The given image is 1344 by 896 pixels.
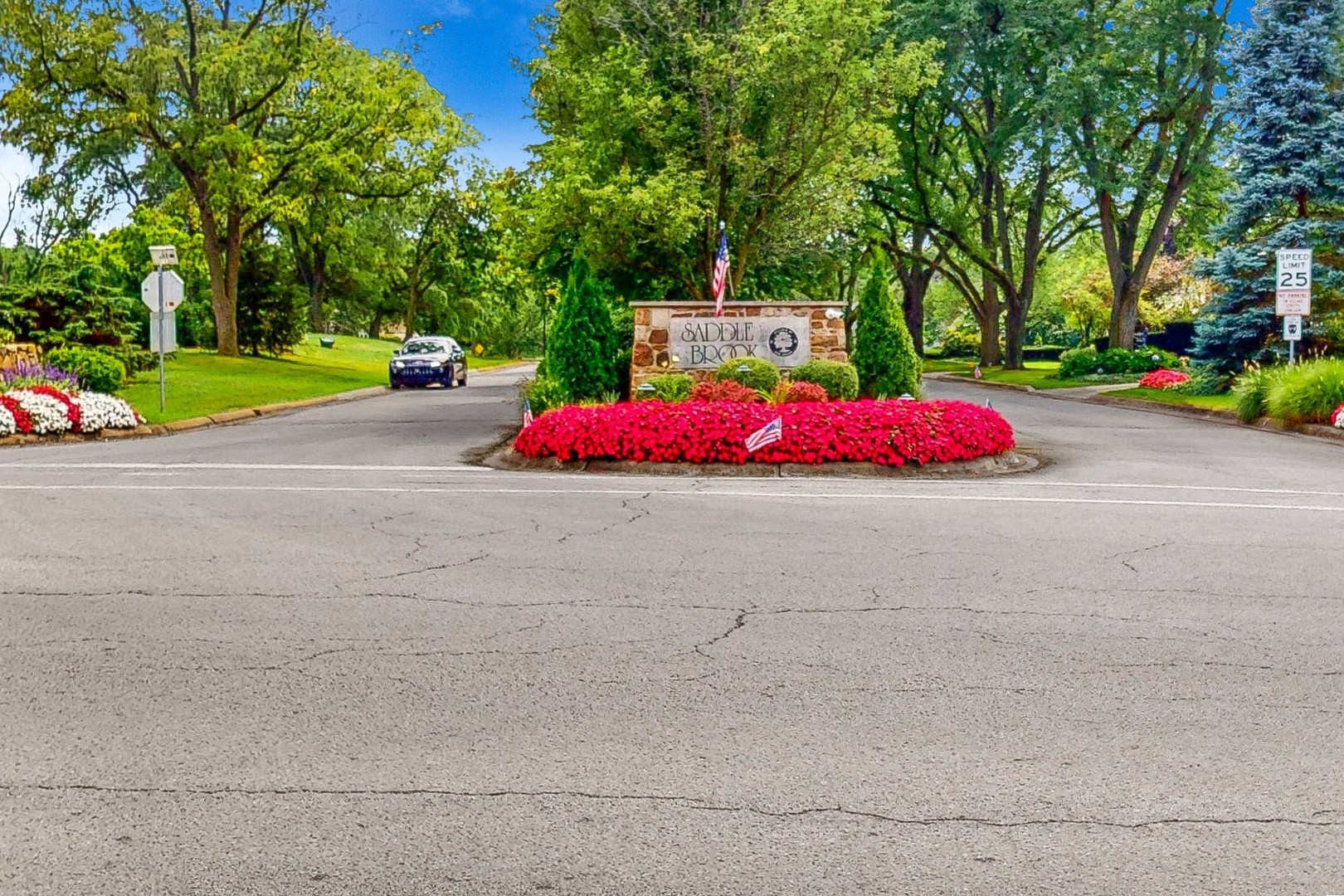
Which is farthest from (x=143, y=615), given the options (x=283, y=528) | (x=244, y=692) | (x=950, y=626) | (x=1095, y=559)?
(x=1095, y=559)

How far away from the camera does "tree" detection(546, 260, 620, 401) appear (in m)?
20.0

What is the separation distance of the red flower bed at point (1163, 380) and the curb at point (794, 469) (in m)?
18.0

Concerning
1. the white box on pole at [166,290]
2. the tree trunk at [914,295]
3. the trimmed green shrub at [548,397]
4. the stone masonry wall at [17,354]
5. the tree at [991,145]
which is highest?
the tree at [991,145]

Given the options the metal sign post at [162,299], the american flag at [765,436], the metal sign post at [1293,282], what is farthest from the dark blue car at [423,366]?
the american flag at [765,436]

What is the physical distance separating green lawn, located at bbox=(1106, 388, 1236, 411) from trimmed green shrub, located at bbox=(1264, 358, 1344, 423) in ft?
8.20

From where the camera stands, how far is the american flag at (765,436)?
47.4 feet

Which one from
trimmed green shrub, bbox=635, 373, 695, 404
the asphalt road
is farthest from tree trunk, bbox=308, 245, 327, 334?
the asphalt road

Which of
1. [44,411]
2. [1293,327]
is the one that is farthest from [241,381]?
[1293,327]

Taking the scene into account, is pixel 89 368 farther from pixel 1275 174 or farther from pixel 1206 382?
pixel 1275 174

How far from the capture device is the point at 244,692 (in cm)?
518

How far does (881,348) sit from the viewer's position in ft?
68.2

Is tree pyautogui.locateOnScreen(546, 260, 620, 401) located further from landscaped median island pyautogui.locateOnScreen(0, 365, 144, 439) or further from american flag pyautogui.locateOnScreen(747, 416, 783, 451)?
landscaped median island pyautogui.locateOnScreen(0, 365, 144, 439)

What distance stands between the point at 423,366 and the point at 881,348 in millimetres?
21739

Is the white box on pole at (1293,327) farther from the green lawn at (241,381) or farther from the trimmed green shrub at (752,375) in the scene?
the green lawn at (241,381)
